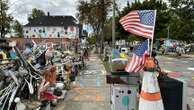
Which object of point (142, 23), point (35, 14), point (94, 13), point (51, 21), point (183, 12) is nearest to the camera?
point (142, 23)

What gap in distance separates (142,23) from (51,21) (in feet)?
394

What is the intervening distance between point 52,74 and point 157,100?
6.26 m

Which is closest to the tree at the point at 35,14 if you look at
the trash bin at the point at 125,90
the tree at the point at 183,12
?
the tree at the point at 183,12

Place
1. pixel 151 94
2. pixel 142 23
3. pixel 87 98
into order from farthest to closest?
pixel 87 98 → pixel 142 23 → pixel 151 94

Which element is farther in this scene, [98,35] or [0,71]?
[98,35]

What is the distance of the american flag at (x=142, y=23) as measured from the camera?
9680mm

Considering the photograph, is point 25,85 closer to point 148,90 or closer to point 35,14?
point 148,90

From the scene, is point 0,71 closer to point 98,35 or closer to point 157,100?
point 157,100

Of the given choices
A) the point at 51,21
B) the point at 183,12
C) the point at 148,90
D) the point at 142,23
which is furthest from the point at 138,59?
the point at 51,21

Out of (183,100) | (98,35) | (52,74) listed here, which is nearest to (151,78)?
(183,100)

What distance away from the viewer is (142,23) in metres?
9.91

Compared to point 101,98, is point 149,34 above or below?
above

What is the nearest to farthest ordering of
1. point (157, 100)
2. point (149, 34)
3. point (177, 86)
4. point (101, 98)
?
1. point (157, 100)
2. point (177, 86)
3. point (149, 34)
4. point (101, 98)

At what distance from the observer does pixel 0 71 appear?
10.6 meters
